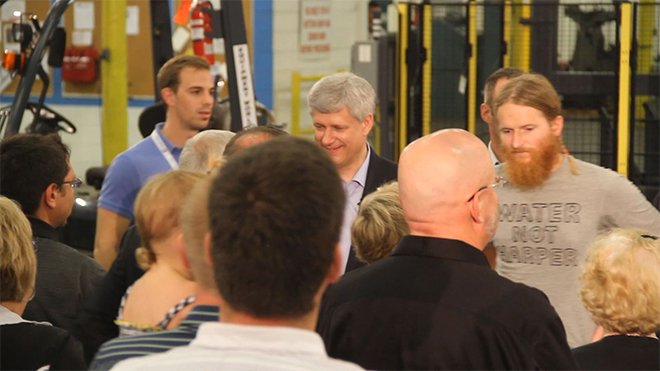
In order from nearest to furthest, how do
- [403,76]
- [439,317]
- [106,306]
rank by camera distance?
[439,317] → [106,306] → [403,76]

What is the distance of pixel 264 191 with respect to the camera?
1.78 meters

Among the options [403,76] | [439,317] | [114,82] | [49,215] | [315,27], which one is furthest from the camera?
[315,27]

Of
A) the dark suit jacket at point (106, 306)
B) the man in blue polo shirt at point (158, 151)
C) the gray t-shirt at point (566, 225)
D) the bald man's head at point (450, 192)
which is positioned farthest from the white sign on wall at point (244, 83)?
the bald man's head at point (450, 192)

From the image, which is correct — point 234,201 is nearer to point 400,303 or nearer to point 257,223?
point 257,223

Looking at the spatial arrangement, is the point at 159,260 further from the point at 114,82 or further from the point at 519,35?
the point at 114,82

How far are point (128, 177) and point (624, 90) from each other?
179 inches

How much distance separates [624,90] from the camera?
8453 millimetres

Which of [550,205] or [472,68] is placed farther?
[472,68]

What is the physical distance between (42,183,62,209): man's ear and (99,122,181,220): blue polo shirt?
3.29 feet

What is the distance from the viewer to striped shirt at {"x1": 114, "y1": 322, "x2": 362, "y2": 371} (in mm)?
1733

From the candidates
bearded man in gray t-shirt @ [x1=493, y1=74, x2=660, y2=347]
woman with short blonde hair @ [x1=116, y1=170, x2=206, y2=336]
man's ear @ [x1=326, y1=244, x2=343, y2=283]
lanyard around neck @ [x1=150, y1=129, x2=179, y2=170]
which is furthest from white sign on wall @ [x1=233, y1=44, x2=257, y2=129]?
man's ear @ [x1=326, y1=244, x2=343, y2=283]

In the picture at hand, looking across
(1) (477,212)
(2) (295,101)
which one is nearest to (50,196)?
(1) (477,212)

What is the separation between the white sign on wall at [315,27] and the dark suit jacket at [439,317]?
10.9 m

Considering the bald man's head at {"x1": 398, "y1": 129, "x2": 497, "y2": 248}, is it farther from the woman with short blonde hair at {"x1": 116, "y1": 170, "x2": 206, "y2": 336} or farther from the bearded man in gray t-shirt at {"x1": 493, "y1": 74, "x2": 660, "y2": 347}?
the bearded man in gray t-shirt at {"x1": 493, "y1": 74, "x2": 660, "y2": 347}
